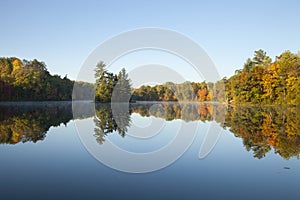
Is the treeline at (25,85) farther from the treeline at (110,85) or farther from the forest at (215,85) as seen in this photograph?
the treeline at (110,85)

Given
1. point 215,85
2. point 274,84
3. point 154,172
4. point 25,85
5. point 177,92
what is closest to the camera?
point 154,172

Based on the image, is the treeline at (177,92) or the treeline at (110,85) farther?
the treeline at (177,92)

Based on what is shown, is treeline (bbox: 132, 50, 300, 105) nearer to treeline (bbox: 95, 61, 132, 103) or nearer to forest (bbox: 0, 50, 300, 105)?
forest (bbox: 0, 50, 300, 105)

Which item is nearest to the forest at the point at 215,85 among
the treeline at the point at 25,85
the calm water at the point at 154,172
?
the treeline at the point at 25,85

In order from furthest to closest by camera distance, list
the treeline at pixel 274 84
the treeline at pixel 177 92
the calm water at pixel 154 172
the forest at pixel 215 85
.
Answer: the treeline at pixel 177 92 < the forest at pixel 215 85 < the treeline at pixel 274 84 < the calm water at pixel 154 172

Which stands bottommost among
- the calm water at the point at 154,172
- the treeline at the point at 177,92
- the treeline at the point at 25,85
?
the calm water at the point at 154,172

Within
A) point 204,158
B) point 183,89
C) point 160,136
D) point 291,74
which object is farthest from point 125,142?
point 183,89

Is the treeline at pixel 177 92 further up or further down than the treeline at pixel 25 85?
further up

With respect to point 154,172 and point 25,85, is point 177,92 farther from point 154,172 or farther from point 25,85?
point 154,172

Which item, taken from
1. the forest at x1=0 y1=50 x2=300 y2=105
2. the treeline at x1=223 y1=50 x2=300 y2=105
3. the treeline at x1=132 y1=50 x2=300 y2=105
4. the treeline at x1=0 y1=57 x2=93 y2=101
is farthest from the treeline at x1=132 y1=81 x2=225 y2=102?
the treeline at x1=223 y1=50 x2=300 y2=105

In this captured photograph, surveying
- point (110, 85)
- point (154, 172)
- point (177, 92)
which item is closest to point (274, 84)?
point (110, 85)

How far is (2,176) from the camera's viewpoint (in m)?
6.34

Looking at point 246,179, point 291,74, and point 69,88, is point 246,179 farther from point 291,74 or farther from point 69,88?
point 69,88

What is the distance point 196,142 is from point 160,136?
2395 mm
